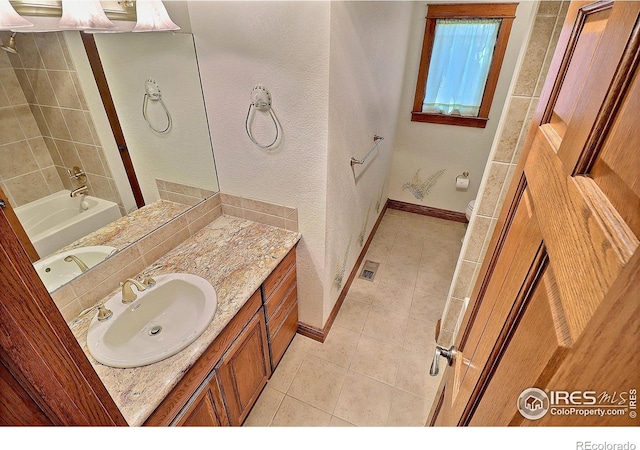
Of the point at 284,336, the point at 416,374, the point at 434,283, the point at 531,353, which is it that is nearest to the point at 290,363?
the point at 284,336

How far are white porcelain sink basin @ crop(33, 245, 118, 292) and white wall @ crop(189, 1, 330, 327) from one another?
725 mm

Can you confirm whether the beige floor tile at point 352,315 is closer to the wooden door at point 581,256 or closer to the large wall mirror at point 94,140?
the large wall mirror at point 94,140

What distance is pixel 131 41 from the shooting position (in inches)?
54.0

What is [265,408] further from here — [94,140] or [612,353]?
[612,353]

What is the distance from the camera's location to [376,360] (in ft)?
6.48

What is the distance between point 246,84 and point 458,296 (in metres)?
1.57

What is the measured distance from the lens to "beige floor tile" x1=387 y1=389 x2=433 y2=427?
165 cm

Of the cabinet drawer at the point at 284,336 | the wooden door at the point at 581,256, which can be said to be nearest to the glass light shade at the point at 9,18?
the wooden door at the point at 581,256

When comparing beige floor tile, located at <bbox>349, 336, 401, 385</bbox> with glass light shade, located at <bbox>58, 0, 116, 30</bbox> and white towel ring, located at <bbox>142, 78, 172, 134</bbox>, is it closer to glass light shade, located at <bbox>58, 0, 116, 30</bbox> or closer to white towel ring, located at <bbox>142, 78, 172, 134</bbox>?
white towel ring, located at <bbox>142, 78, 172, 134</bbox>

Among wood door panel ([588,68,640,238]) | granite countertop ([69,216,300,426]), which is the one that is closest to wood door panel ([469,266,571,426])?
wood door panel ([588,68,640,238])

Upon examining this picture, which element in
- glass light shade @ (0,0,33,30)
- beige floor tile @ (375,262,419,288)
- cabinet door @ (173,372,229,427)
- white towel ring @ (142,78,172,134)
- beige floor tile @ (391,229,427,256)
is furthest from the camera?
beige floor tile @ (391,229,427,256)
